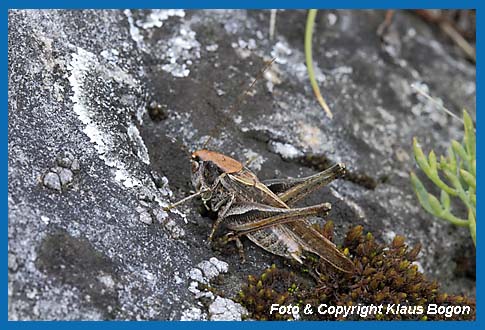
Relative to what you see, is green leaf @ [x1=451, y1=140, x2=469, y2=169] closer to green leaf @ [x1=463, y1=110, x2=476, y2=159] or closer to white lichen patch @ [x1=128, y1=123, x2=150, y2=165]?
green leaf @ [x1=463, y1=110, x2=476, y2=159]

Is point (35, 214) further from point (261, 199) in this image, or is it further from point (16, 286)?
point (261, 199)

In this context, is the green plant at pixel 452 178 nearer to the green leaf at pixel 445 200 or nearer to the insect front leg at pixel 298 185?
the green leaf at pixel 445 200

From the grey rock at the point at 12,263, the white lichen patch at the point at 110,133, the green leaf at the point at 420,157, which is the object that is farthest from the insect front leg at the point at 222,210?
the green leaf at the point at 420,157

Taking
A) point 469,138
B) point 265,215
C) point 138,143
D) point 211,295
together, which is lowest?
point 211,295

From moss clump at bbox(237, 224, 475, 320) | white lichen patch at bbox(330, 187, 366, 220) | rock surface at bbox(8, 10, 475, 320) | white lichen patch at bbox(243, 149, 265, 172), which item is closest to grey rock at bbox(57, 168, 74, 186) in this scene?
rock surface at bbox(8, 10, 475, 320)

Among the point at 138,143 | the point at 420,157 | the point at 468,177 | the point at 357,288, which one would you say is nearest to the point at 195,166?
the point at 138,143

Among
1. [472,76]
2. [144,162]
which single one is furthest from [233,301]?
[472,76]

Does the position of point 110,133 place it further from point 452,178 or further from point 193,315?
point 452,178

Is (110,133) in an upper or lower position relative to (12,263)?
upper
